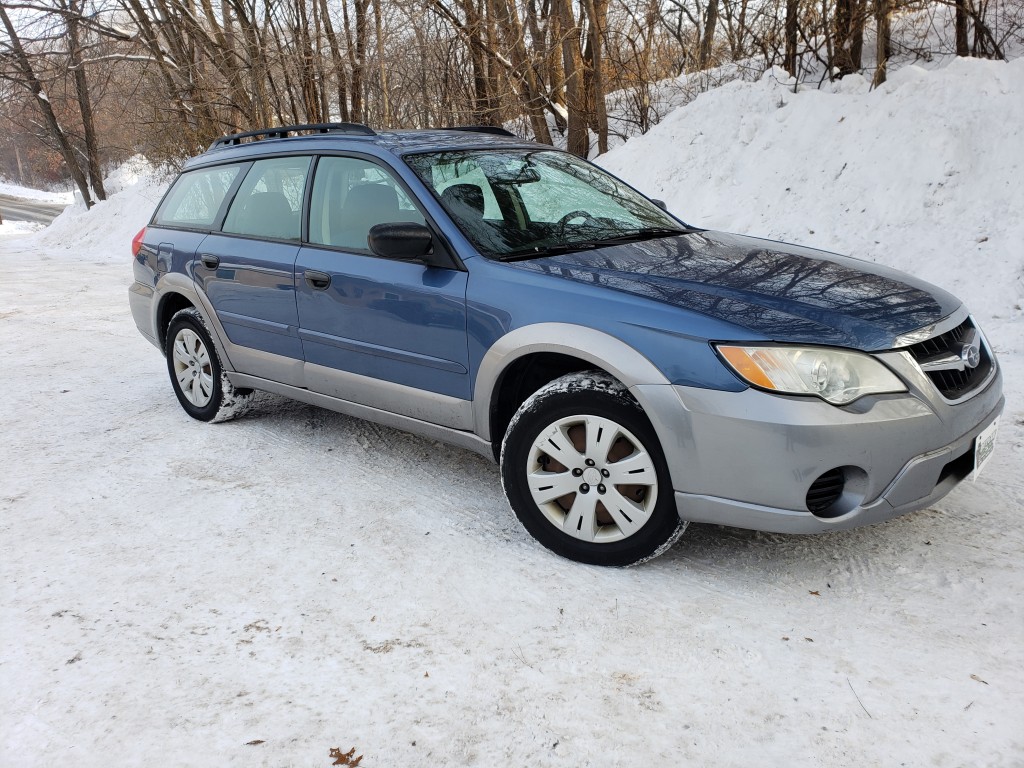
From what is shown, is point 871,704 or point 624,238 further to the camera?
point 624,238

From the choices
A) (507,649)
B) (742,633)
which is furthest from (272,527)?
(742,633)

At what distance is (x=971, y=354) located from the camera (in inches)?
123

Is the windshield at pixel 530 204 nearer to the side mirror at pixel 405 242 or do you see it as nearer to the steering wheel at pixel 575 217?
the steering wheel at pixel 575 217

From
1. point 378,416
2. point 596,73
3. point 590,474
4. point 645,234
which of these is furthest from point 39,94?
point 590,474

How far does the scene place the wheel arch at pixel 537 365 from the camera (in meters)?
2.93

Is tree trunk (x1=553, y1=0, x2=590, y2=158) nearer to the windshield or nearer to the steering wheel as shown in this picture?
the windshield

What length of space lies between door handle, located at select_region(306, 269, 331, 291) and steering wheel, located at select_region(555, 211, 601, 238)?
3.59 feet

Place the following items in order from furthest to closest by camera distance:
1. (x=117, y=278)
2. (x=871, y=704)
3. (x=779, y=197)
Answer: (x=117, y=278), (x=779, y=197), (x=871, y=704)

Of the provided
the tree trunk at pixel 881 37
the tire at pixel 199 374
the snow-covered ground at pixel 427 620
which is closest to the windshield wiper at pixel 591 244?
the snow-covered ground at pixel 427 620

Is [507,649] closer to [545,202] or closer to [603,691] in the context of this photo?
[603,691]

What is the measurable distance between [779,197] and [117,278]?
9049 millimetres

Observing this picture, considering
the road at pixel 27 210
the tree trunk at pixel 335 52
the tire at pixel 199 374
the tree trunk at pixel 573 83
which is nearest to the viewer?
the tire at pixel 199 374

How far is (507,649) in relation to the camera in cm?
270

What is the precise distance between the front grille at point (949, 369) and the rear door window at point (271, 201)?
286 centimetres
